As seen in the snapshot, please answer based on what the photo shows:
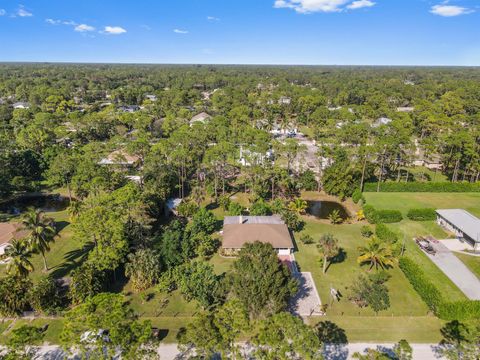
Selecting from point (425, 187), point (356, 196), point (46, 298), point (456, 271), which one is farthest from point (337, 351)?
point (425, 187)

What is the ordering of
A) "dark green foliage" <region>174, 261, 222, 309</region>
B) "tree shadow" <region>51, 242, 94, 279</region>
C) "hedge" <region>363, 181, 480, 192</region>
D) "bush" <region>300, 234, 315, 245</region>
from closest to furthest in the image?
"dark green foliage" <region>174, 261, 222, 309</region>
"tree shadow" <region>51, 242, 94, 279</region>
"bush" <region>300, 234, 315, 245</region>
"hedge" <region>363, 181, 480, 192</region>

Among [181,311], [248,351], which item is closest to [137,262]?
[181,311]

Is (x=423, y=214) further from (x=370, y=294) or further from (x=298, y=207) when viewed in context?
(x=370, y=294)

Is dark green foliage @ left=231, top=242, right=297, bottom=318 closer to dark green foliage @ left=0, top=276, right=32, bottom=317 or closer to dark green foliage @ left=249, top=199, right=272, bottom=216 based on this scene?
dark green foliage @ left=0, top=276, right=32, bottom=317

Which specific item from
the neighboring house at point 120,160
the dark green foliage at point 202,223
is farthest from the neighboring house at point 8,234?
the neighboring house at point 120,160

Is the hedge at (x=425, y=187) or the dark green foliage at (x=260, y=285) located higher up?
the dark green foliage at (x=260, y=285)

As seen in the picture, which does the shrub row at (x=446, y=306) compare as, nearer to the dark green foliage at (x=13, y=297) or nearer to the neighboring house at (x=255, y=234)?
the neighboring house at (x=255, y=234)

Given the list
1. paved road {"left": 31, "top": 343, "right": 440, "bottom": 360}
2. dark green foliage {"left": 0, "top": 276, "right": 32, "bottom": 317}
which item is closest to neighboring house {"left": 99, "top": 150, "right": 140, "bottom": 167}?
dark green foliage {"left": 0, "top": 276, "right": 32, "bottom": 317}
